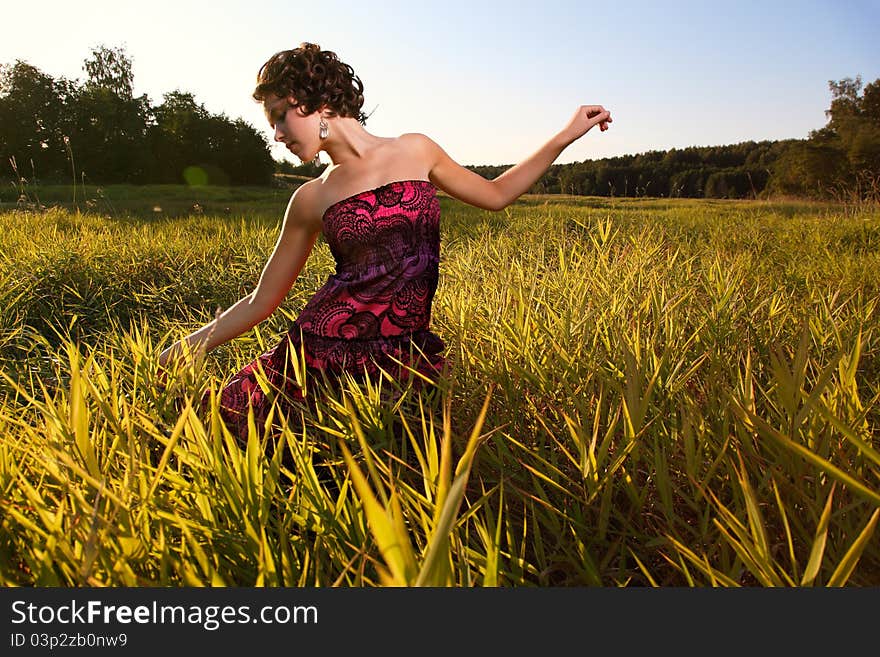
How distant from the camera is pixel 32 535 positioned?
91cm

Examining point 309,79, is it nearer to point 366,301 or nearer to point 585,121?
point 366,301

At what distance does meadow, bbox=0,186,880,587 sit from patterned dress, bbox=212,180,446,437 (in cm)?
11

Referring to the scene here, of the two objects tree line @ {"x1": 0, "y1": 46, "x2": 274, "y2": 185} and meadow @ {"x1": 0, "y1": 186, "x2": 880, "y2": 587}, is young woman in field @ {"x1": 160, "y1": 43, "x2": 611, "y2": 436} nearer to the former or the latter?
meadow @ {"x1": 0, "y1": 186, "x2": 880, "y2": 587}

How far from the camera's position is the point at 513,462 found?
4.26ft

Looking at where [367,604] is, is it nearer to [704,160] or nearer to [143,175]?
[704,160]

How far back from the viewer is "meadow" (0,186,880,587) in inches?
32.3

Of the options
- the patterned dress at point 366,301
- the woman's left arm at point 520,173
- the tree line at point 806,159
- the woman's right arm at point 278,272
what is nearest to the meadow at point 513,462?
the patterned dress at point 366,301

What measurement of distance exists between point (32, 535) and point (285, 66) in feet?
4.65

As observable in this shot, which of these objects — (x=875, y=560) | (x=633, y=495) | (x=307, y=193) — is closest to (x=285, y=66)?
(x=307, y=193)

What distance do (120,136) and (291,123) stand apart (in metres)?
36.1

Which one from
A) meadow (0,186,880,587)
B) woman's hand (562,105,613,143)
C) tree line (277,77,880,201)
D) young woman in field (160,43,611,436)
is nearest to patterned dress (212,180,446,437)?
young woman in field (160,43,611,436)

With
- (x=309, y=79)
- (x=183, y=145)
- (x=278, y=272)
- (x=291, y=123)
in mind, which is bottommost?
(x=278, y=272)

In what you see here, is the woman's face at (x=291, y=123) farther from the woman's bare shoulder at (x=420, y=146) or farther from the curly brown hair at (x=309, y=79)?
the woman's bare shoulder at (x=420, y=146)

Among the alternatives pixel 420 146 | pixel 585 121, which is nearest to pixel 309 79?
pixel 420 146
